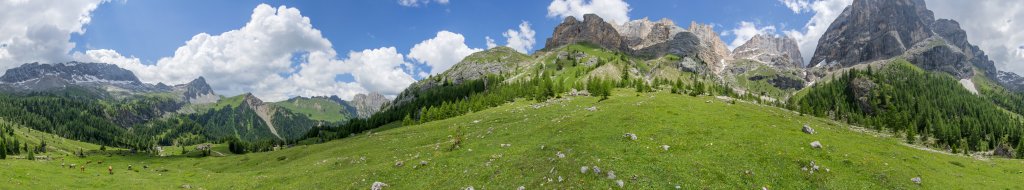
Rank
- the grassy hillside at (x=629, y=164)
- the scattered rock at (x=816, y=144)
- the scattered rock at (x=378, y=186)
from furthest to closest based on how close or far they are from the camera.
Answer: the scattered rock at (x=816, y=144), the scattered rock at (x=378, y=186), the grassy hillside at (x=629, y=164)

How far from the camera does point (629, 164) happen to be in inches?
1737

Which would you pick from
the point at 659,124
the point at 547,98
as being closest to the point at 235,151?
the point at 547,98

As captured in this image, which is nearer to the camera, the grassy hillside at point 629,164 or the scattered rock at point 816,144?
the grassy hillside at point 629,164

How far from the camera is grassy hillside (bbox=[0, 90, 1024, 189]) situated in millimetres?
40781

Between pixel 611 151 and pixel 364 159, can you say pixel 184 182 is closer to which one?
pixel 364 159

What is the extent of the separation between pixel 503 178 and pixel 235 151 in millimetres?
172168

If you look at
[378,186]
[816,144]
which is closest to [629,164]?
[816,144]

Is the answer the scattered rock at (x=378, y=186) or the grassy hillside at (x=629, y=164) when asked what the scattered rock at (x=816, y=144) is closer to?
the grassy hillside at (x=629, y=164)

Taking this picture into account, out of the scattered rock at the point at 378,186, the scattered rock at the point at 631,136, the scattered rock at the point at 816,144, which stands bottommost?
the scattered rock at the point at 378,186

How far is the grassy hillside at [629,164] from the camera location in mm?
40781

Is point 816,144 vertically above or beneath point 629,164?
above

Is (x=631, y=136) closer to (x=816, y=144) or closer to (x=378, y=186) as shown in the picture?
(x=816, y=144)

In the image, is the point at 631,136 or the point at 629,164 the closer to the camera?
the point at 629,164

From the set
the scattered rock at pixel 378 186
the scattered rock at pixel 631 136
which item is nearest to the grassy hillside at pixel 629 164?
the scattered rock at pixel 631 136
